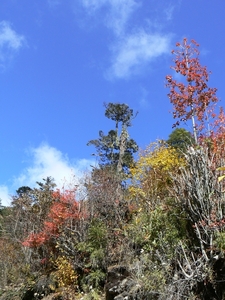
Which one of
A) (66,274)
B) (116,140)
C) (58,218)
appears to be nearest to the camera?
(66,274)

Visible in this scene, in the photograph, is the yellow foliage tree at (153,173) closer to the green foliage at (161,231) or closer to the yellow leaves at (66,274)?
the green foliage at (161,231)

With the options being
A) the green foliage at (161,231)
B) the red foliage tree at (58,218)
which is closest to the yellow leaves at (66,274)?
the red foliage tree at (58,218)

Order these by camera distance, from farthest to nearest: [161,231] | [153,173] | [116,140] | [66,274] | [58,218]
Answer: [116,140] < [153,173] < [58,218] < [66,274] < [161,231]

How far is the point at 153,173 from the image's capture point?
13.9 meters

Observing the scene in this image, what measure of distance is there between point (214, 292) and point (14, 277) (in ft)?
34.5

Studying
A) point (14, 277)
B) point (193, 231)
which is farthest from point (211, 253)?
point (14, 277)

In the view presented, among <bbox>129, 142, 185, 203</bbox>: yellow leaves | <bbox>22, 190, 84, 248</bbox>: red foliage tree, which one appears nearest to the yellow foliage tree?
<bbox>129, 142, 185, 203</bbox>: yellow leaves

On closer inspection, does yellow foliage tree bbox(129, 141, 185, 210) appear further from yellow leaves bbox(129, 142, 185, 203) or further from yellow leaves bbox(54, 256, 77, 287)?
yellow leaves bbox(54, 256, 77, 287)

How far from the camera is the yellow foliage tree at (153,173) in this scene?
1192cm

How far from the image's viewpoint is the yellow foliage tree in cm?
1192

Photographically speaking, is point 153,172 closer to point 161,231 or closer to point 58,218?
point 58,218

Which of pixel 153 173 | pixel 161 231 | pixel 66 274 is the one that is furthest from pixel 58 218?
pixel 161 231

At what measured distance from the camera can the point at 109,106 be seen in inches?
1160

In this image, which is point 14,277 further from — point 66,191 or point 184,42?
point 184,42
